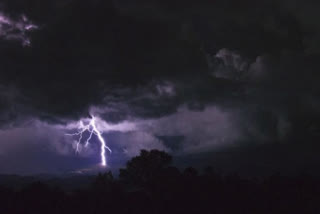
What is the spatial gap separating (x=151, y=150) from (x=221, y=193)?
144 feet

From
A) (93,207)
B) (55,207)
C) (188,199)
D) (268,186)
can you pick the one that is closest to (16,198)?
(55,207)

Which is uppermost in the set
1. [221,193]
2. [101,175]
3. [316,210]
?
[101,175]

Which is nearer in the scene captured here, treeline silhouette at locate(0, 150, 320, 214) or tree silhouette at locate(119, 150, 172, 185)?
treeline silhouette at locate(0, 150, 320, 214)

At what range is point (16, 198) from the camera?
1403 inches

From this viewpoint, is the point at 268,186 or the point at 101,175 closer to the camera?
the point at 268,186

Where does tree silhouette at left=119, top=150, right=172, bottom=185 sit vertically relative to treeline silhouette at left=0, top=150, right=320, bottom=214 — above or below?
above

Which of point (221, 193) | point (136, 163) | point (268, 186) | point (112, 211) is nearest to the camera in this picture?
point (112, 211)

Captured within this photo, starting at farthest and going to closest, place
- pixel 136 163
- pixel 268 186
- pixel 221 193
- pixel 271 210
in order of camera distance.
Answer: pixel 136 163 → pixel 268 186 → pixel 221 193 → pixel 271 210

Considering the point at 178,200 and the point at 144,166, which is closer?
the point at 178,200

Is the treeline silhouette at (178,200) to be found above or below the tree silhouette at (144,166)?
below

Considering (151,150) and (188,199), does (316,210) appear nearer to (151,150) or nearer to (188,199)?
(188,199)

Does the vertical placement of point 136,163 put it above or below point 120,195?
above

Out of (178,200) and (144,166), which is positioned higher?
(144,166)

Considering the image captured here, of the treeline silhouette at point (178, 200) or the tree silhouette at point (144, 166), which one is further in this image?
the tree silhouette at point (144, 166)
